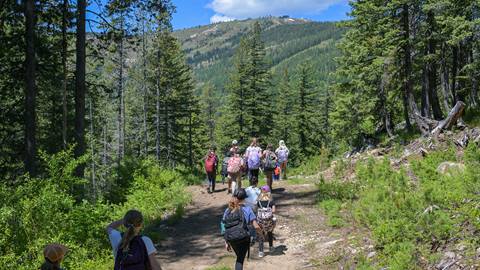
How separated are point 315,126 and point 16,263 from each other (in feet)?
122

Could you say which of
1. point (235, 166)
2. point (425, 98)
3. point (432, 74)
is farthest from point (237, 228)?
point (432, 74)

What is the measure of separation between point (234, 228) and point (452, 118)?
37.3 feet

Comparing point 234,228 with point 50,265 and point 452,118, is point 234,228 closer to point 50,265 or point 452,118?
point 50,265

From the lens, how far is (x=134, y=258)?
4453 mm

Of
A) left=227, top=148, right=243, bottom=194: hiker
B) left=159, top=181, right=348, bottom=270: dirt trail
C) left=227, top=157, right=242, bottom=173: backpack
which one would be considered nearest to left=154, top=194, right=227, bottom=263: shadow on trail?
left=159, top=181, right=348, bottom=270: dirt trail

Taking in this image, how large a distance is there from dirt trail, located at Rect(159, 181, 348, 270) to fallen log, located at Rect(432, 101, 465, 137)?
5.47 meters

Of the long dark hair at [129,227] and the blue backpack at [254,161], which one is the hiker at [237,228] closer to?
the long dark hair at [129,227]

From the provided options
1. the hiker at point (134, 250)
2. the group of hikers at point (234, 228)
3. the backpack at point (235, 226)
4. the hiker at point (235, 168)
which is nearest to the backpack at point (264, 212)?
the group of hikers at point (234, 228)

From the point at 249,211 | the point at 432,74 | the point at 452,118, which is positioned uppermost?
the point at 432,74

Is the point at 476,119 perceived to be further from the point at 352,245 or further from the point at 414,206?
the point at 352,245

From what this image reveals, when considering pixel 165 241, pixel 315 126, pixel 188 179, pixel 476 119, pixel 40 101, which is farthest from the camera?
pixel 315 126

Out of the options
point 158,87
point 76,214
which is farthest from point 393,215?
point 158,87

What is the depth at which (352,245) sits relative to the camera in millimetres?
8211

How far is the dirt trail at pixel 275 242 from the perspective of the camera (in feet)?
28.0
